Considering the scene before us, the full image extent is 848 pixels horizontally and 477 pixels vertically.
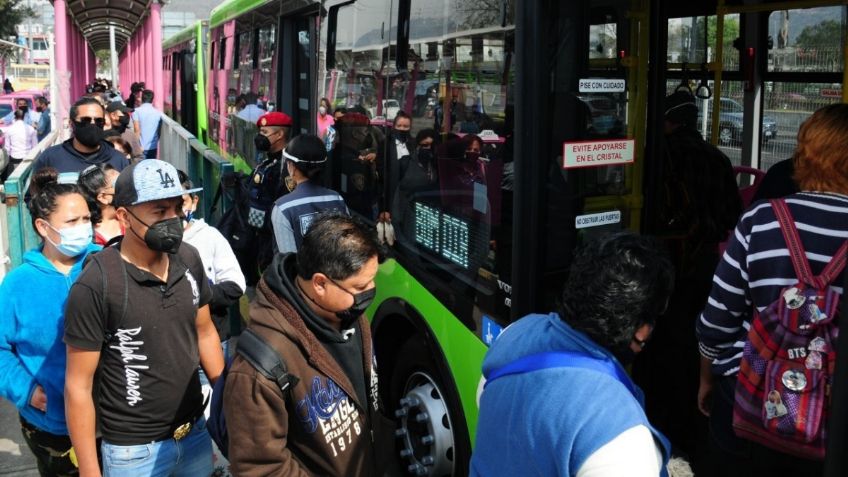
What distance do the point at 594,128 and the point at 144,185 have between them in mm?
1557

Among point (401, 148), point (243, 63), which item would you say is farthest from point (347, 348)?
point (243, 63)

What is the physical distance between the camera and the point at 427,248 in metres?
4.07

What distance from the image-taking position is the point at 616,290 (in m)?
1.86

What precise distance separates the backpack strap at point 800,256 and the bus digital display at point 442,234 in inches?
57.4

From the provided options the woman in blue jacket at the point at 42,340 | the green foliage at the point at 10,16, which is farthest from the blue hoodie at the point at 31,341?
the green foliage at the point at 10,16

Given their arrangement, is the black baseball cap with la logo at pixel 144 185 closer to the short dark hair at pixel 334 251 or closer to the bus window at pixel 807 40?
the short dark hair at pixel 334 251

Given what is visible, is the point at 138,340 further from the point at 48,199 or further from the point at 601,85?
the point at 601,85

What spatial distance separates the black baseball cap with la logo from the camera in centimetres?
278

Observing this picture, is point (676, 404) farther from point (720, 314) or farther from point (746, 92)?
point (746, 92)

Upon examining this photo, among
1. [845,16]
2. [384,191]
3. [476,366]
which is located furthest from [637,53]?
[845,16]

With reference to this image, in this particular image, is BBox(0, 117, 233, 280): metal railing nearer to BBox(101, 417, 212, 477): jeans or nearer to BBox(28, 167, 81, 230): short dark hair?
BBox(28, 167, 81, 230): short dark hair

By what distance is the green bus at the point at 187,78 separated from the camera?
15.0 m

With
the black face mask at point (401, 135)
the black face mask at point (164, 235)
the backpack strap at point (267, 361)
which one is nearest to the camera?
the backpack strap at point (267, 361)

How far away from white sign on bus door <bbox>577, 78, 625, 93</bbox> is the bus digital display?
0.89 meters
